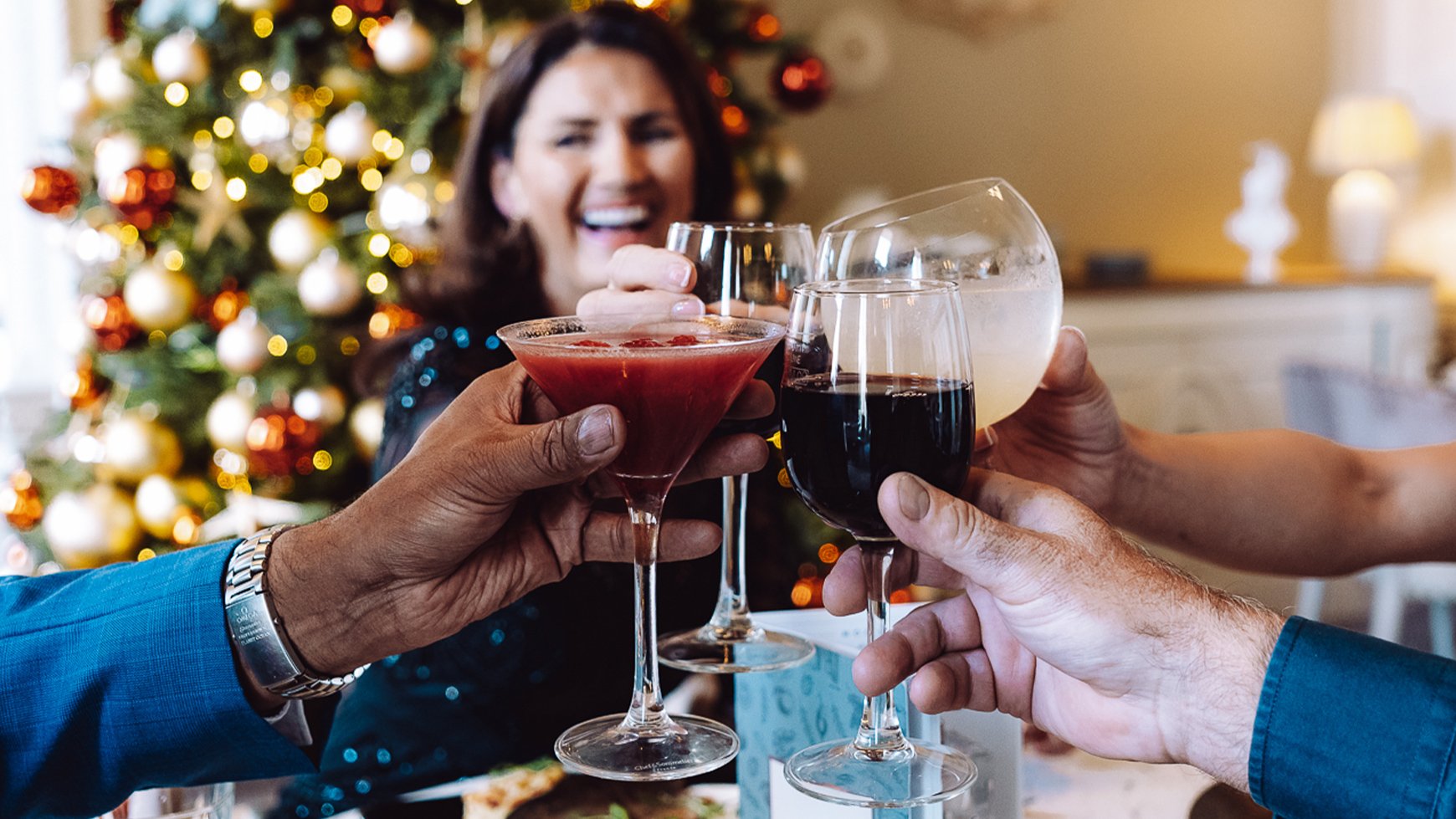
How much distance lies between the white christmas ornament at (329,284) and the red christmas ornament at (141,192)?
0.42 meters

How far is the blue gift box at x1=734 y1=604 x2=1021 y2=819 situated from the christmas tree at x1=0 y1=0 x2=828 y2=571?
78.5 inches

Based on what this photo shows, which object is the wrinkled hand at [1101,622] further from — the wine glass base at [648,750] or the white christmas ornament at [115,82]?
the white christmas ornament at [115,82]

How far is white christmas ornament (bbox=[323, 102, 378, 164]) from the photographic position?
2.80 m

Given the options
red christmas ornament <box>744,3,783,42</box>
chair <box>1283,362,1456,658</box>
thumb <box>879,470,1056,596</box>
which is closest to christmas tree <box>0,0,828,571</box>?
red christmas ornament <box>744,3,783,42</box>

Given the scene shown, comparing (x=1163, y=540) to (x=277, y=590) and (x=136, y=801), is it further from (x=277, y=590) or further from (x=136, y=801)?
(x=136, y=801)

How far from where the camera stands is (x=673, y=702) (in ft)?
4.40

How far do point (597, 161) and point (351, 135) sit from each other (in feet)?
2.85

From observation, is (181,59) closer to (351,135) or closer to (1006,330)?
(351,135)

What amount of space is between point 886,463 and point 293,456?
7.06ft

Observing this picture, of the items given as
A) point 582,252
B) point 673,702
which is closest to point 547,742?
point 673,702

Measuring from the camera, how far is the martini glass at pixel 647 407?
3.07 feet

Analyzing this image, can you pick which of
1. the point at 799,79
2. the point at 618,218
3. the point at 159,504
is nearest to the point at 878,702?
the point at 618,218

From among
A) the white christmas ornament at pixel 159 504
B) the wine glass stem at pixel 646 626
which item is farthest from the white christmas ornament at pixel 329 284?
the wine glass stem at pixel 646 626

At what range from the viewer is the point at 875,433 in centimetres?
88
